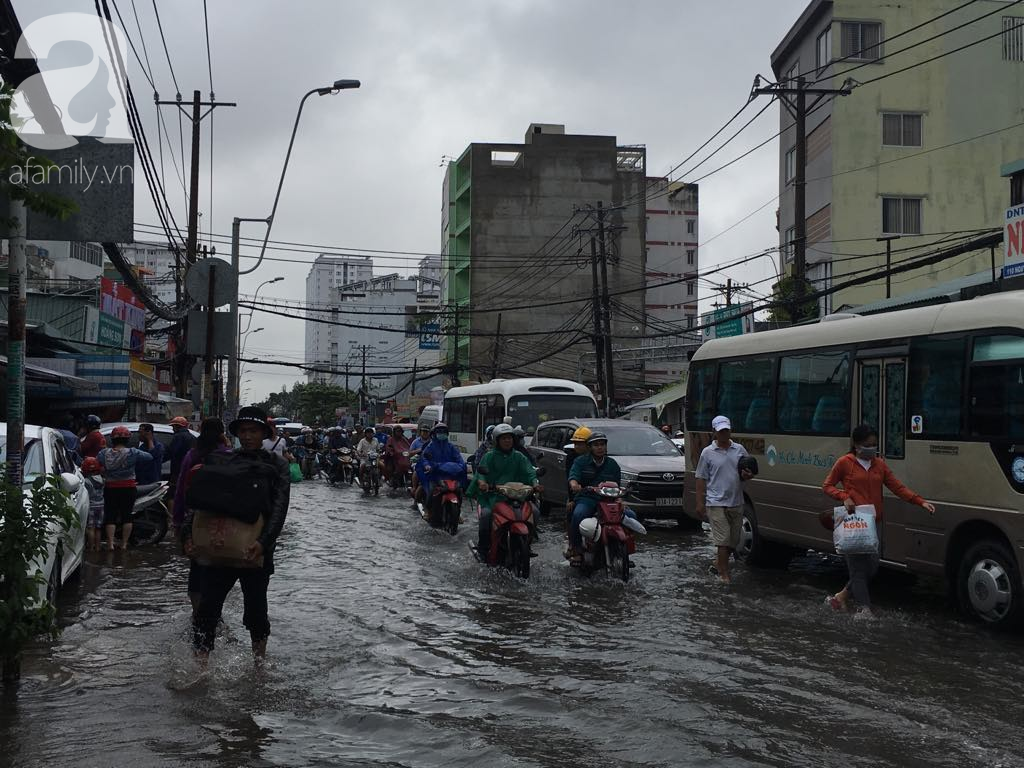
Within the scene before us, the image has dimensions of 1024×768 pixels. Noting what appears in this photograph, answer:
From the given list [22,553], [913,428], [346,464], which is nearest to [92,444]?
[22,553]

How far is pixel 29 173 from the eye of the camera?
6082mm

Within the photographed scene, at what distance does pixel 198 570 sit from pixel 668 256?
82205 millimetres

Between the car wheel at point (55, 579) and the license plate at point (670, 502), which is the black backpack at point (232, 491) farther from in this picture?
the license plate at point (670, 502)

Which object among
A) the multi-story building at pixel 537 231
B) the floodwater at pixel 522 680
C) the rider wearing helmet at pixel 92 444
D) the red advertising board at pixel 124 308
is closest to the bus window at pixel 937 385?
the floodwater at pixel 522 680

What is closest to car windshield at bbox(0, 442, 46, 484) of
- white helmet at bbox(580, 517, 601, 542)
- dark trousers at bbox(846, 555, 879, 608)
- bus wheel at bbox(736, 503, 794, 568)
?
white helmet at bbox(580, 517, 601, 542)

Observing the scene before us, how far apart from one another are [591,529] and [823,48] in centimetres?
3228

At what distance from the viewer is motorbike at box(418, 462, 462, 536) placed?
1700 cm

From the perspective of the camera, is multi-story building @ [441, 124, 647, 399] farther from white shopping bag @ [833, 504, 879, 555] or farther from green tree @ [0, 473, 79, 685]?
green tree @ [0, 473, 79, 685]

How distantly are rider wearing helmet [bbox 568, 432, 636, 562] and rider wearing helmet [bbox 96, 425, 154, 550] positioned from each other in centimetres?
573

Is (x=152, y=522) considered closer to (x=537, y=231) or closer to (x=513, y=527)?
(x=513, y=527)

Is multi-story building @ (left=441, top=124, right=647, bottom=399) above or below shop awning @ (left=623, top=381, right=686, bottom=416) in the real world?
above

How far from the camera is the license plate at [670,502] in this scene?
57.9ft

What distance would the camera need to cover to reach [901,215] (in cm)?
4003

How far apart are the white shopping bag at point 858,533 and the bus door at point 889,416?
3.30ft
